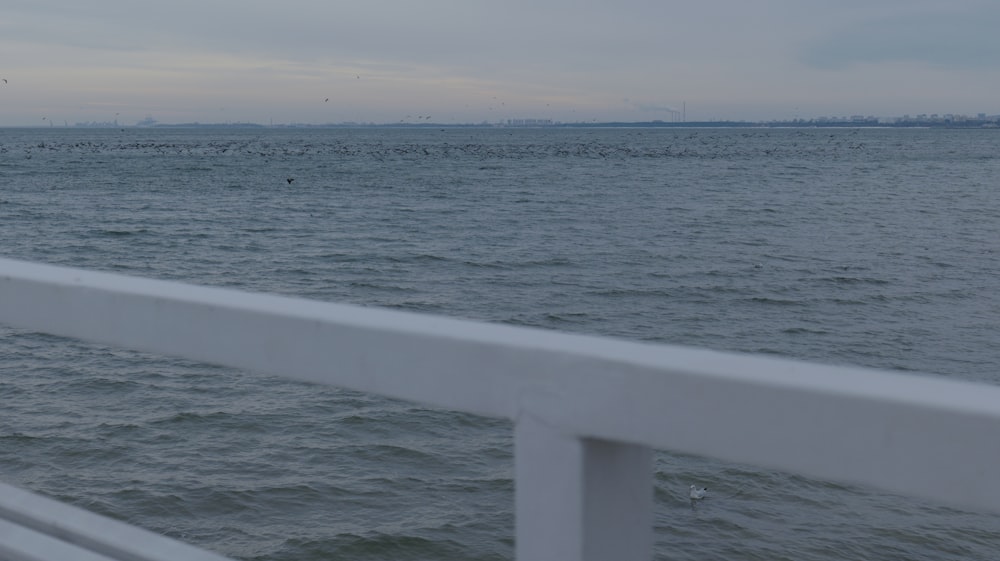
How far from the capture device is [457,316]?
15398 millimetres

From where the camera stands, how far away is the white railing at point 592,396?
0.92 metres

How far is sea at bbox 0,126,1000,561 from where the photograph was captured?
8891 millimetres

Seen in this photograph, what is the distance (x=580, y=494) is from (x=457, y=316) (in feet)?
46.9

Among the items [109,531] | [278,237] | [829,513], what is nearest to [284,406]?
[829,513]

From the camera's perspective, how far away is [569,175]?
6188 centimetres

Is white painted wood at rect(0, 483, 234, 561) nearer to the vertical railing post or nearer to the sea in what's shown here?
the vertical railing post

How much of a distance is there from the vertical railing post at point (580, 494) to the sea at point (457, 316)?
173 mm

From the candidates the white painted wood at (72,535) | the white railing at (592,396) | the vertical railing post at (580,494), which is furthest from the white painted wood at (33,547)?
the vertical railing post at (580,494)

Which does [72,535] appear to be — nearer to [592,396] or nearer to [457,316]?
[592,396]

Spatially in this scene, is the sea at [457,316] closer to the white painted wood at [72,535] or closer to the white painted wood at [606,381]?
the white painted wood at [606,381]

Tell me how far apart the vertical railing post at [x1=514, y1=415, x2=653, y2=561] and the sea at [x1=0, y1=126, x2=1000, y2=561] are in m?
0.17

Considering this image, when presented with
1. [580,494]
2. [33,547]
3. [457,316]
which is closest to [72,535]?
[33,547]

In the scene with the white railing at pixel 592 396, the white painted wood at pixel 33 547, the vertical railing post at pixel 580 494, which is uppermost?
the white railing at pixel 592 396

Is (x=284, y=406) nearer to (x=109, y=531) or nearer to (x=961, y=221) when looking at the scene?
(x=109, y=531)
